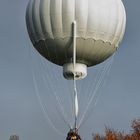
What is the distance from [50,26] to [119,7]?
466 cm

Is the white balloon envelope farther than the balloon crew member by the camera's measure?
Yes

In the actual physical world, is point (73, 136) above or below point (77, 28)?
below

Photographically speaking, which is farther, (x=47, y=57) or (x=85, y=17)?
(x=47, y=57)

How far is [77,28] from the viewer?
27609 millimetres

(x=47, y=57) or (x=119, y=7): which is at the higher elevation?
(x=119, y=7)

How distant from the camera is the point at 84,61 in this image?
2908 cm

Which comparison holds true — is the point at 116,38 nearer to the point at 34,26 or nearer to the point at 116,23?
the point at 116,23

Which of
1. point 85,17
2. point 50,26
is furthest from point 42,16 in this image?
point 85,17

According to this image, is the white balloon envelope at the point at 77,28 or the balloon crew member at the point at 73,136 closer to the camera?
the balloon crew member at the point at 73,136

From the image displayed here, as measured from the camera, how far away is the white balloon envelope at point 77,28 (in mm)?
27484

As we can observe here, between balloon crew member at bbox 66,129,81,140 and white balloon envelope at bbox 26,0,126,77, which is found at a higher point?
white balloon envelope at bbox 26,0,126,77

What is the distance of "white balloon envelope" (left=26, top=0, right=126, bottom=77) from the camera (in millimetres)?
27484

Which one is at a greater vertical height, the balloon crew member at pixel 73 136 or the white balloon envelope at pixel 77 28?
the white balloon envelope at pixel 77 28

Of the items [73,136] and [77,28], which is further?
[77,28]
